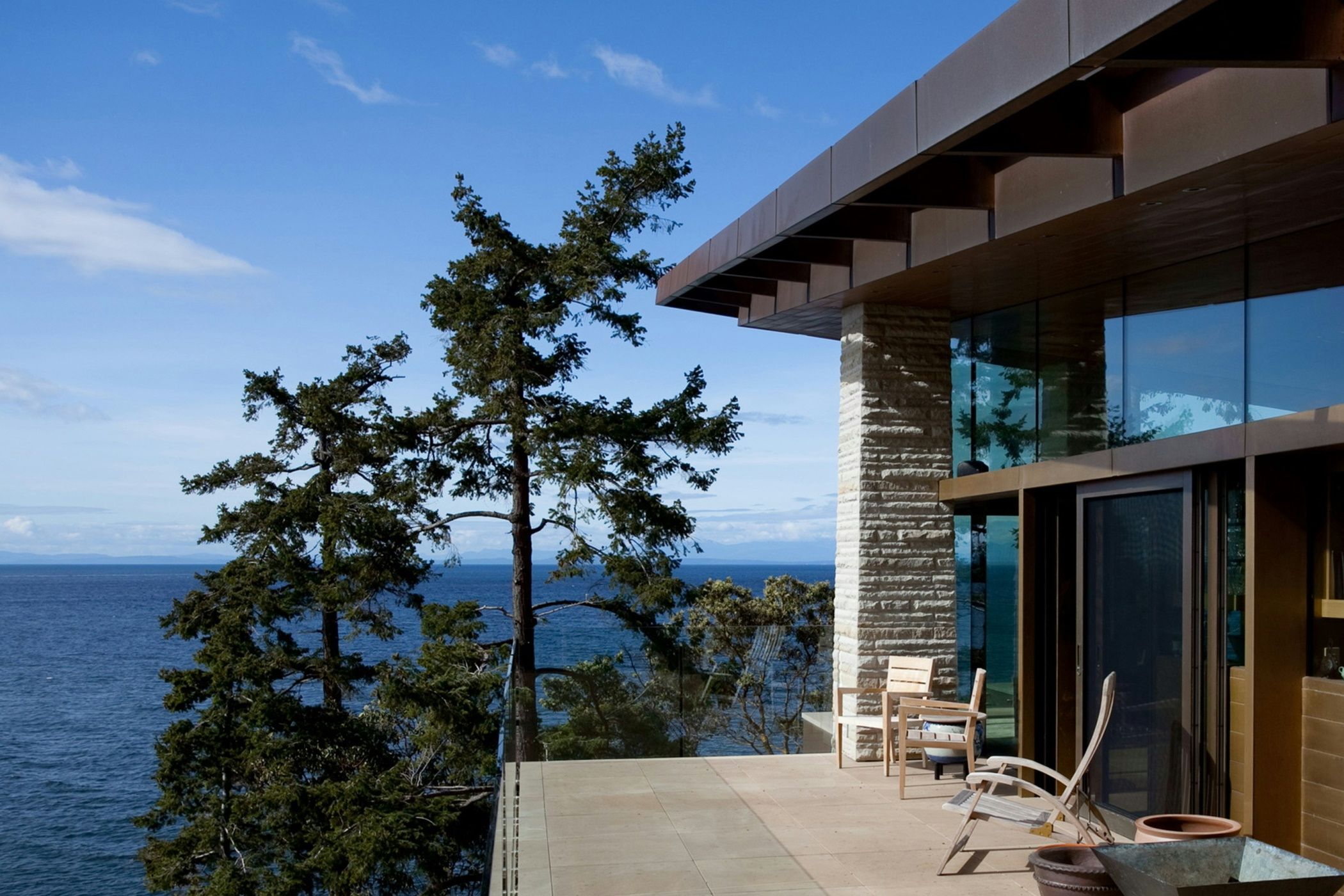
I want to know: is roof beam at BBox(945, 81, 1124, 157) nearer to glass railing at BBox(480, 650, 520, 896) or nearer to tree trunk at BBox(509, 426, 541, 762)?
glass railing at BBox(480, 650, 520, 896)

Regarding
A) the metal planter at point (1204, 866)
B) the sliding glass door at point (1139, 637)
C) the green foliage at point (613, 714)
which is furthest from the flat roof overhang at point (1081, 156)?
the green foliage at point (613, 714)

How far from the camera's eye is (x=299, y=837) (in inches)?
642

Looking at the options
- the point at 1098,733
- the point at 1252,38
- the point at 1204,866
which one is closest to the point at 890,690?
the point at 1098,733

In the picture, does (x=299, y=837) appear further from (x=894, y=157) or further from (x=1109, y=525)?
(x=894, y=157)

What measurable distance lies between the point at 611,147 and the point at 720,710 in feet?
35.7

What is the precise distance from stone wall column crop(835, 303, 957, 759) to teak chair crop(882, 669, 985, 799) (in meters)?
Answer: 0.70

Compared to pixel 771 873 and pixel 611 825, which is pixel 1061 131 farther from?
pixel 611 825

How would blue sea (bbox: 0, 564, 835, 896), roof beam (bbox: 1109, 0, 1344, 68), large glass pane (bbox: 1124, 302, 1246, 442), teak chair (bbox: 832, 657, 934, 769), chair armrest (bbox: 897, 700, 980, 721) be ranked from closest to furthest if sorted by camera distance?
1. roof beam (bbox: 1109, 0, 1344, 68)
2. large glass pane (bbox: 1124, 302, 1246, 442)
3. chair armrest (bbox: 897, 700, 980, 721)
4. teak chair (bbox: 832, 657, 934, 769)
5. blue sea (bbox: 0, 564, 835, 896)

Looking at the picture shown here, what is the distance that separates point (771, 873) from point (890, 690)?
293 cm

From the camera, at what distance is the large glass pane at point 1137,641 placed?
6.11 m

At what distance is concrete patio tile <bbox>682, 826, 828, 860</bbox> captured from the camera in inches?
→ 243

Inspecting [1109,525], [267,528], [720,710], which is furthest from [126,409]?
[1109,525]

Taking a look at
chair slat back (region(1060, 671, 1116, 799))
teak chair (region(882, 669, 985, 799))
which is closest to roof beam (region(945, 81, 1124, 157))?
chair slat back (region(1060, 671, 1116, 799))

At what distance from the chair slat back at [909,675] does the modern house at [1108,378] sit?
26cm
